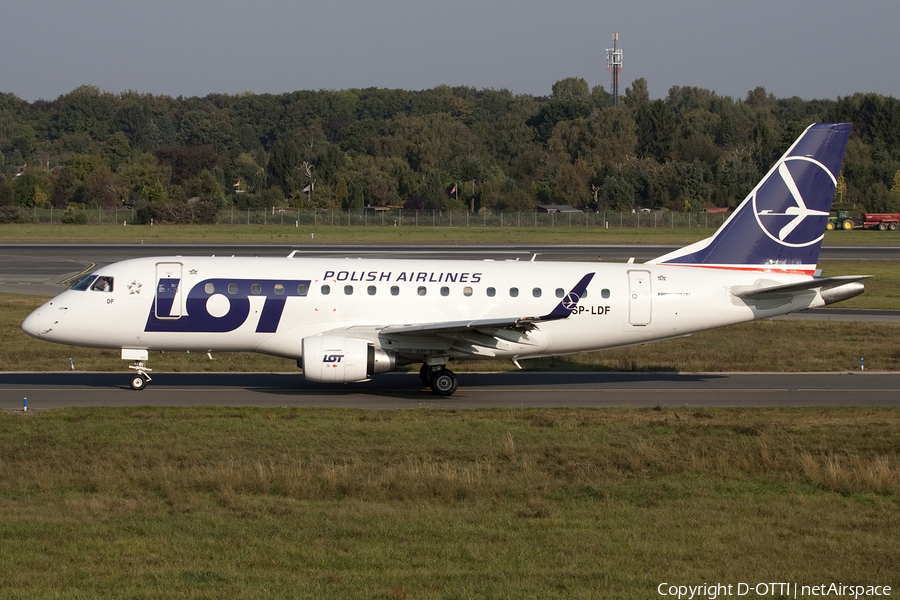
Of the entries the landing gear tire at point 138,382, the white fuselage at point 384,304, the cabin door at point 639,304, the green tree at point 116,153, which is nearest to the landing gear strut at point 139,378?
the landing gear tire at point 138,382

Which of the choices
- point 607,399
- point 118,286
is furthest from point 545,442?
point 118,286

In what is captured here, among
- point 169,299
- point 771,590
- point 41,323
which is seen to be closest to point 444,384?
point 169,299

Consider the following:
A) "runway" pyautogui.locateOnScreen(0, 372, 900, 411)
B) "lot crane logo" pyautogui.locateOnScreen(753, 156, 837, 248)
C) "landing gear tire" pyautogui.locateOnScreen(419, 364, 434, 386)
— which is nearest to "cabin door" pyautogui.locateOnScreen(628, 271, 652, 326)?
"runway" pyautogui.locateOnScreen(0, 372, 900, 411)

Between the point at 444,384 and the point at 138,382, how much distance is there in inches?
313

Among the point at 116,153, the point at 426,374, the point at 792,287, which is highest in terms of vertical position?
the point at 116,153

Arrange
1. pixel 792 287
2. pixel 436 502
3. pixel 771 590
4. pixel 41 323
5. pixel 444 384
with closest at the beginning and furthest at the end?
pixel 771 590
pixel 436 502
pixel 41 323
pixel 792 287
pixel 444 384

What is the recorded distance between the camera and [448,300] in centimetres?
2541

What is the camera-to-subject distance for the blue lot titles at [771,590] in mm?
10219

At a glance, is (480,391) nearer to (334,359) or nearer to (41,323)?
(334,359)

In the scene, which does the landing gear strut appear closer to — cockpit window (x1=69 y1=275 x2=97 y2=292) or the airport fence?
cockpit window (x1=69 y1=275 x2=97 y2=292)

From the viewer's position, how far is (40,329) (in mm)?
24500

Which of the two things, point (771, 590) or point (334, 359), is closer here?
point (771, 590)

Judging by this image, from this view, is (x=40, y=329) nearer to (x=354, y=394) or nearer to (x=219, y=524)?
(x=354, y=394)

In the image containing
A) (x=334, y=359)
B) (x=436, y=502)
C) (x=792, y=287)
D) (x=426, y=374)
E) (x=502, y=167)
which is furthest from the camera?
(x=502, y=167)
